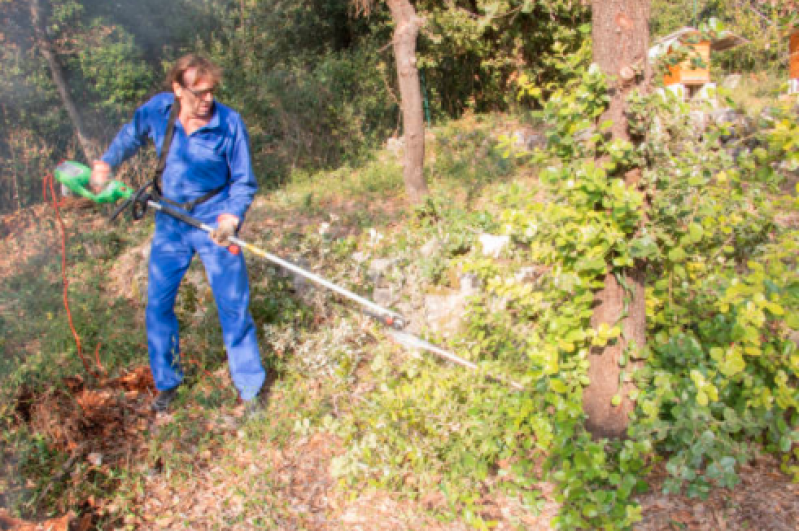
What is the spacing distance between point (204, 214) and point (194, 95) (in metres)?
0.73

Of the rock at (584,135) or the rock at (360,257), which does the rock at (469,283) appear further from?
the rock at (584,135)

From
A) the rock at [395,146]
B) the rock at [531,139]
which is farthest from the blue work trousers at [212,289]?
the rock at [395,146]

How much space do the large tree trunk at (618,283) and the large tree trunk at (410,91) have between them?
171 inches

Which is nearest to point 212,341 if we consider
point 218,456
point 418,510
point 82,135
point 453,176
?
point 218,456

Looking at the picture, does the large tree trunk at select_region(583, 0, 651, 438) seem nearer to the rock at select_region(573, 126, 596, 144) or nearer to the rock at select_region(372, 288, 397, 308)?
the rock at select_region(573, 126, 596, 144)

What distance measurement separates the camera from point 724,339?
2.66m

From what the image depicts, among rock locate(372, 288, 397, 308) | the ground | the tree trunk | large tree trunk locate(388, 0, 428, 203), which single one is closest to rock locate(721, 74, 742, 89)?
large tree trunk locate(388, 0, 428, 203)

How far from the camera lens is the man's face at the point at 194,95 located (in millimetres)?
3399

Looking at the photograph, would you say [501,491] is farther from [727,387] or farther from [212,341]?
[212,341]

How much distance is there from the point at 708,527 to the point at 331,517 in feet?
5.79

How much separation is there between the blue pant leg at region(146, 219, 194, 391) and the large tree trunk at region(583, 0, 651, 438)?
2566 mm

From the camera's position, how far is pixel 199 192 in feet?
11.8

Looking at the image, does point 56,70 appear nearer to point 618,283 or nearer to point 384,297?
point 384,297

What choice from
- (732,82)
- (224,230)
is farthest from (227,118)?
(732,82)
